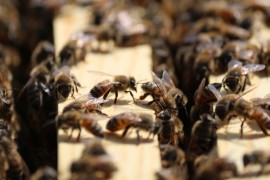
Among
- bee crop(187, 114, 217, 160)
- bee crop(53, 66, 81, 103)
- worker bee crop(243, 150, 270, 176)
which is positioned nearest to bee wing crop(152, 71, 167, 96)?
bee crop(187, 114, 217, 160)

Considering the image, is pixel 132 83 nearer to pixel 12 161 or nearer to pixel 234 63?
pixel 234 63

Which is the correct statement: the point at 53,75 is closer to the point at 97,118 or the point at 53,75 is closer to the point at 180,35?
the point at 97,118

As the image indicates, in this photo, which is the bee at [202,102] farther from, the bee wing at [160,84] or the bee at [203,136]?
the bee at [203,136]

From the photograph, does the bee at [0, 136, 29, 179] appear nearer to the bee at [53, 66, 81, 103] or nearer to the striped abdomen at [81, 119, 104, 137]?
the striped abdomen at [81, 119, 104, 137]

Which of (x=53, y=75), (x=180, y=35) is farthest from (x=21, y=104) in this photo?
(x=180, y=35)

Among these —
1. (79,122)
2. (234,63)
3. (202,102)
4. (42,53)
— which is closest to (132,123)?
(79,122)

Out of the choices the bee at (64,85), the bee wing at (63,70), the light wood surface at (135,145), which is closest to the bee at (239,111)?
the light wood surface at (135,145)
